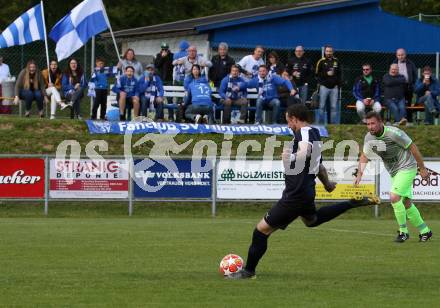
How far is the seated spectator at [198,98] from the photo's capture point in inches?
999

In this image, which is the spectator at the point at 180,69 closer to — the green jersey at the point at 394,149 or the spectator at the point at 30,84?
the spectator at the point at 30,84

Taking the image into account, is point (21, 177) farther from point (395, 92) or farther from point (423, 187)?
point (395, 92)

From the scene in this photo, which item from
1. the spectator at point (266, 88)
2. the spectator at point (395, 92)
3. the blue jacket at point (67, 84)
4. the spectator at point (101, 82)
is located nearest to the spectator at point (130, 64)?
the spectator at point (101, 82)

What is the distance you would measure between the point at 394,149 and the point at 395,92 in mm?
11580

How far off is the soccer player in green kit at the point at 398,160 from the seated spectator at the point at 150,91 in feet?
36.1

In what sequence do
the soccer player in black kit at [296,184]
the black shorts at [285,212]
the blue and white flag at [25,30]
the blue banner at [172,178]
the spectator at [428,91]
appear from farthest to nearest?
the blue and white flag at [25,30] → the spectator at [428,91] → the blue banner at [172,178] → the black shorts at [285,212] → the soccer player in black kit at [296,184]

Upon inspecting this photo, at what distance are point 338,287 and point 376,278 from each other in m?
0.95

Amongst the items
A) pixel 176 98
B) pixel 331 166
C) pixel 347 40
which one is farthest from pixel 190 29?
pixel 331 166

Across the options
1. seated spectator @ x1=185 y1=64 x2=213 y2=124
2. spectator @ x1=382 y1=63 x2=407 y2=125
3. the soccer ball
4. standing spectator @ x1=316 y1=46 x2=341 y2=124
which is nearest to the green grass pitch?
the soccer ball

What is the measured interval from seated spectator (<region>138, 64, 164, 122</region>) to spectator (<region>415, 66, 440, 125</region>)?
7047 millimetres

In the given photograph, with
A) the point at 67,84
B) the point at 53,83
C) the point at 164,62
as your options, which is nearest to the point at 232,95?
the point at 164,62

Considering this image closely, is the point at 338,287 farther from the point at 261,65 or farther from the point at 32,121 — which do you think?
the point at 32,121

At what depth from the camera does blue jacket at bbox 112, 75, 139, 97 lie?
25984 mm

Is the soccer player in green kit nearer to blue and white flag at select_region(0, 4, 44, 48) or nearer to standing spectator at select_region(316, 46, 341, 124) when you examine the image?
standing spectator at select_region(316, 46, 341, 124)
